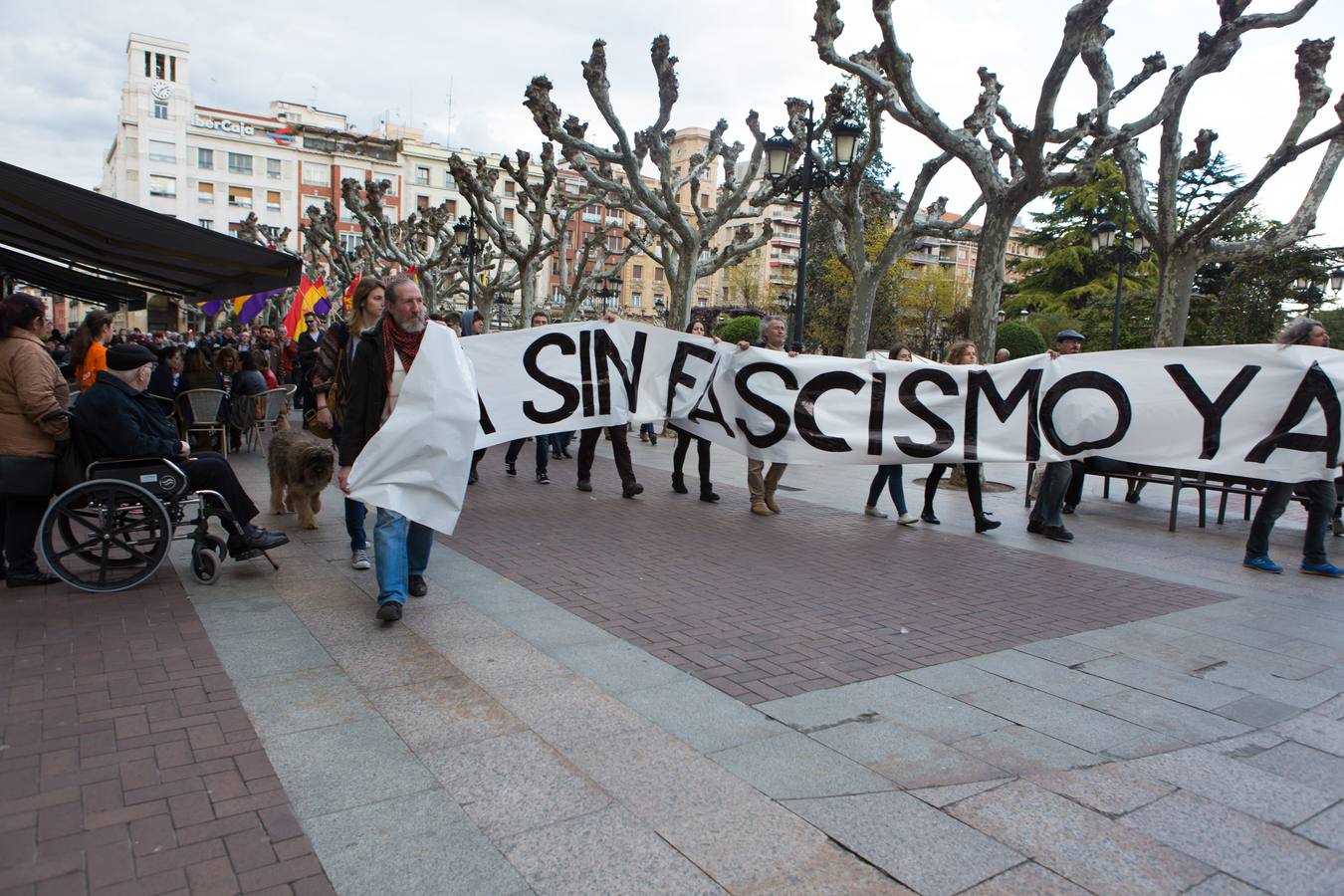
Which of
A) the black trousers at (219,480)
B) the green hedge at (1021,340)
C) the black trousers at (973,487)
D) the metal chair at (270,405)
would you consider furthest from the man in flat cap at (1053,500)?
the green hedge at (1021,340)

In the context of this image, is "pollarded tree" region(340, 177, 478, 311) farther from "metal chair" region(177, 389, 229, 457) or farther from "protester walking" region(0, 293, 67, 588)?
"protester walking" region(0, 293, 67, 588)

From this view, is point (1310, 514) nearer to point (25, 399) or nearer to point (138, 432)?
point (138, 432)

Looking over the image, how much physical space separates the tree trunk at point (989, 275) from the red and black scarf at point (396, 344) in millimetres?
8426

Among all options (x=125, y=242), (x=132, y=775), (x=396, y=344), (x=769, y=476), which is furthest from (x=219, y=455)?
(x=125, y=242)

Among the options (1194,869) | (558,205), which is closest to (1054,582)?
(1194,869)

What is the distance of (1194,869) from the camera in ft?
8.94

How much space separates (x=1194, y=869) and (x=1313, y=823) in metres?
0.66

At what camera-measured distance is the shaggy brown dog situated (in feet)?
23.4

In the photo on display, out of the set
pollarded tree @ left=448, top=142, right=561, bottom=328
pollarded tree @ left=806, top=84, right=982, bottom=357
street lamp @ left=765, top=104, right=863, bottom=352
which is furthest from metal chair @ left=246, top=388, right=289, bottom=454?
pollarded tree @ left=448, top=142, right=561, bottom=328

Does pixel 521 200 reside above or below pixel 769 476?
above

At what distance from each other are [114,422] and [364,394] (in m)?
1.52

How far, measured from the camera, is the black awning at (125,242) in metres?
7.36

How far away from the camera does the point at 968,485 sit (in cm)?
853

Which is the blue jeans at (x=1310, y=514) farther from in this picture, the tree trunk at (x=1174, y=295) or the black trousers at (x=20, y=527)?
the tree trunk at (x=1174, y=295)
